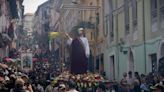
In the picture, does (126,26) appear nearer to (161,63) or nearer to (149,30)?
(149,30)

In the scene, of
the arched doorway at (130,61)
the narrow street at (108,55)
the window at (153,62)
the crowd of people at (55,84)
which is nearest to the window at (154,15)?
the narrow street at (108,55)

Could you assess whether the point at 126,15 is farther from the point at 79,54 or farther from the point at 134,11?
the point at 79,54

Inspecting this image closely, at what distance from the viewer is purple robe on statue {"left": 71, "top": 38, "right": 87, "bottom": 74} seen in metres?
14.9

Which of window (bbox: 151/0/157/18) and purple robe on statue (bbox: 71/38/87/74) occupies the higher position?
window (bbox: 151/0/157/18)

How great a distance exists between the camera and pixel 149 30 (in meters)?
22.9

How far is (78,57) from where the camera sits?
1505cm

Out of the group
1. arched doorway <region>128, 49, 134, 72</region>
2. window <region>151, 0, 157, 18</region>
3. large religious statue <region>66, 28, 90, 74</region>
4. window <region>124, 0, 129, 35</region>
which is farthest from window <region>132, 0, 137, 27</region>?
large religious statue <region>66, 28, 90, 74</region>

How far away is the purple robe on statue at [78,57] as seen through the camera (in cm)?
1495

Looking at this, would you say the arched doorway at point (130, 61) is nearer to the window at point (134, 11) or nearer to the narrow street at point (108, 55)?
the narrow street at point (108, 55)

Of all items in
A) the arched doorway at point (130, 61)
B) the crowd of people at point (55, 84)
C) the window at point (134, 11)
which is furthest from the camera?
the arched doorway at point (130, 61)

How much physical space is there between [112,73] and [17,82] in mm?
20181

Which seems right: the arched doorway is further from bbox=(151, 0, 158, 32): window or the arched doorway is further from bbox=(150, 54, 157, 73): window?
bbox=(151, 0, 158, 32): window

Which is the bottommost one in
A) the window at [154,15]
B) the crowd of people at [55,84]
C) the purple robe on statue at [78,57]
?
the crowd of people at [55,84]

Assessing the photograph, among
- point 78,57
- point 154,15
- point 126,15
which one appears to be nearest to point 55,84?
point 78,57
